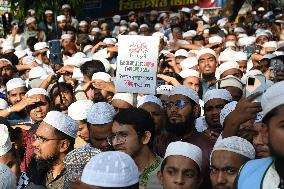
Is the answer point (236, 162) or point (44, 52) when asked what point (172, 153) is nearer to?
point (236, 162)

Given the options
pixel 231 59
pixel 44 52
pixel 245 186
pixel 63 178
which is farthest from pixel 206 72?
pixel 245 186

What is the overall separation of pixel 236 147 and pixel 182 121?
6.35 ft

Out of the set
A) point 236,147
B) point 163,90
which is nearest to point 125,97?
point 163,90

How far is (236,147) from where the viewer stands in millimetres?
4102

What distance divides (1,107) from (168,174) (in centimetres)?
401

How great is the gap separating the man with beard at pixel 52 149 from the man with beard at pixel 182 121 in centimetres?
98

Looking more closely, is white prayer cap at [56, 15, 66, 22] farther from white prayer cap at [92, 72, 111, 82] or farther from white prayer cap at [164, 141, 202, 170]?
white prayer cap at [164, 141, 202, 170]

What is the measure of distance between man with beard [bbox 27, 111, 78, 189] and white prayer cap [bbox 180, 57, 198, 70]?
4.93 metres

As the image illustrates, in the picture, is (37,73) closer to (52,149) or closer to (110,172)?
(52,149)

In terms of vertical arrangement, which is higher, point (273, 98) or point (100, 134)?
point (273, 98)

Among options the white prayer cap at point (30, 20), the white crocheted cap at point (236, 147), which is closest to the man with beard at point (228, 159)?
the white crocheted cap at point (236, 147)

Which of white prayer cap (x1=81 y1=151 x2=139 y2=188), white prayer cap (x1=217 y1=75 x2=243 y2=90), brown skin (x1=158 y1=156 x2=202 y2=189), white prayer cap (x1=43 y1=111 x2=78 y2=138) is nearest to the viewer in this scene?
white prayer cap (x1=81 y1=151 x2=139 y2=188)

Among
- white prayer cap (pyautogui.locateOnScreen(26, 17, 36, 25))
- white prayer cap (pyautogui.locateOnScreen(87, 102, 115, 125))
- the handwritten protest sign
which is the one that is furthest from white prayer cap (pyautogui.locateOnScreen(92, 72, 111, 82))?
white prayer cap (pyautogui.locateOnScreen(26, 17, 36, 25))

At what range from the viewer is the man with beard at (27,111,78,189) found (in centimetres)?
502
